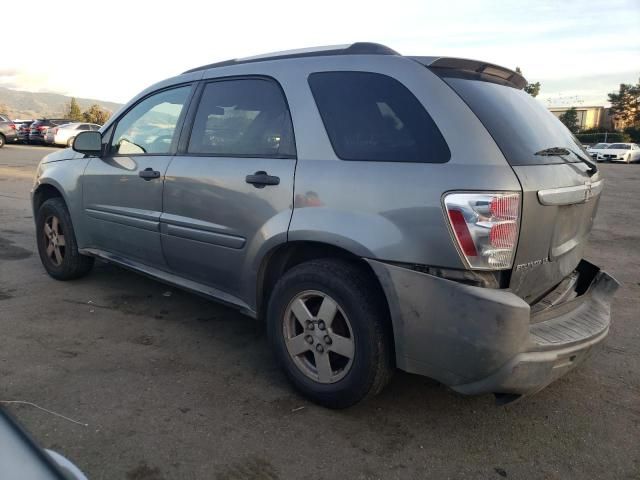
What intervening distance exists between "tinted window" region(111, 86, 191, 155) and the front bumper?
80.7 inches

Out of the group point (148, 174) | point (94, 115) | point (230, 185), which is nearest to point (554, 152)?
point (230, 185)

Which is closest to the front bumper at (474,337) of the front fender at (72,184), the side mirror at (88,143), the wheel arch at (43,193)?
the side mirror at (88,143)

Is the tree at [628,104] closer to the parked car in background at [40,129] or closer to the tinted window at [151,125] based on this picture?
the parked car in background at [40,129]

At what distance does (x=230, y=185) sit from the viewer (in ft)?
10.5

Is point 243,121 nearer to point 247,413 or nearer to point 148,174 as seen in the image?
point 148,174

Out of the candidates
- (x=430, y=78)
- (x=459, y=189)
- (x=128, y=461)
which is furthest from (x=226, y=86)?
(x=128, y=461)

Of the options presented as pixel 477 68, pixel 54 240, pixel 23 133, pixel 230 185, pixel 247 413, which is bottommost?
pixel 247 413

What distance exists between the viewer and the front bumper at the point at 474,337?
7.54 feet

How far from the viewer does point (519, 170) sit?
7.87ft

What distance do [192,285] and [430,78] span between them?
6.73ft

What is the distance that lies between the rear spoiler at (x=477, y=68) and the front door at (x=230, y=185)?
86 centimetres

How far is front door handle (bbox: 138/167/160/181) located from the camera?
146 inches

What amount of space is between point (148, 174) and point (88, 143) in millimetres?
845

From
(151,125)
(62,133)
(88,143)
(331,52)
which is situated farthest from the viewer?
(62,133)
